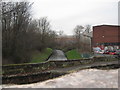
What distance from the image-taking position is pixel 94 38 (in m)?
40.4

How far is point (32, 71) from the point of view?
35.6 feet

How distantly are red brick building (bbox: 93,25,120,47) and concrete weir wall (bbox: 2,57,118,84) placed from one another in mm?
24048

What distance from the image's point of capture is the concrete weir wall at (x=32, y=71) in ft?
28.6

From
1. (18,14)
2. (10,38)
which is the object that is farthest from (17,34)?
(18,14)

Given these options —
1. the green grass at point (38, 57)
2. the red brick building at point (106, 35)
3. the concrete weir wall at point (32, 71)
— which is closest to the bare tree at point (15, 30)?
the green grass at point (38, 57)

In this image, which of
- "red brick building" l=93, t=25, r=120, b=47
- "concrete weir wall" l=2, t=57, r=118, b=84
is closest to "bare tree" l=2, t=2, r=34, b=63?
"concrete weir wall" l=2, t=57, r=118, b=84

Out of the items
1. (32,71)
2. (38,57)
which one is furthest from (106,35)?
(32,71)

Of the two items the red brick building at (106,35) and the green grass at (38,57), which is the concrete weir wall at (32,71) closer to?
the green grass at (38,57)

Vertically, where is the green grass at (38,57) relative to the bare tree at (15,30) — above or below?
below

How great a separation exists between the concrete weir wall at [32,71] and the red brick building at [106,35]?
2405cm

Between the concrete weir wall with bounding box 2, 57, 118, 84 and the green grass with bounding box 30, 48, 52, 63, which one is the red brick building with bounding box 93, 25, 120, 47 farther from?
the concrete weir wall with bounding box 2, 57, 118, 84

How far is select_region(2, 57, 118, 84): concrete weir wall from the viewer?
343 inches

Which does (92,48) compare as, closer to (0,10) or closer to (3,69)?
(0,10)

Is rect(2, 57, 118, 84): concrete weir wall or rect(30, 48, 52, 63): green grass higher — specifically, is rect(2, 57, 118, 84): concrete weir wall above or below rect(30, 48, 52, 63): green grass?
above
